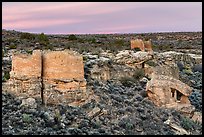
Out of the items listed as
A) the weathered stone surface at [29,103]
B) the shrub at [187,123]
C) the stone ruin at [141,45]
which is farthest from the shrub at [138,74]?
the stone ruin at [141,45]

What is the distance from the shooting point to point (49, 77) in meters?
12.8

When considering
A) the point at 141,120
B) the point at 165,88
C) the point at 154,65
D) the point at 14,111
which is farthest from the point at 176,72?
the point at 14,111

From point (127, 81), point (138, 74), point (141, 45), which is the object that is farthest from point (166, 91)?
point (141, 45)

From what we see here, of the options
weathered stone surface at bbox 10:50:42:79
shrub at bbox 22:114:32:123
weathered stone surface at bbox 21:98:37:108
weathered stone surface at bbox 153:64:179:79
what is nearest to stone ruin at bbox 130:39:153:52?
weathered stone surface at bbox 153:64:179:79

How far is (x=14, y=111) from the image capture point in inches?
459

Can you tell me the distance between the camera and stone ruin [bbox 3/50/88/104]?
41.0 feet

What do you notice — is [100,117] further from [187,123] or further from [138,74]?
[138,74]

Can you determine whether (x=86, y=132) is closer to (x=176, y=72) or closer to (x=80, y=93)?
(x=80, y=93)

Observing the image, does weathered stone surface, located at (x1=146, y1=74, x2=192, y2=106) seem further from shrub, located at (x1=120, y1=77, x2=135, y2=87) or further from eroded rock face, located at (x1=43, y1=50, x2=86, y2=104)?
eroded rock face, located at (x1=43, y1=50, x2=86, y2=104)

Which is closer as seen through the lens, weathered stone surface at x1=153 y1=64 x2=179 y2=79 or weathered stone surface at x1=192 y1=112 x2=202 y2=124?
weathered stone surface at x1=192 y1=112 x2=202 y2=124

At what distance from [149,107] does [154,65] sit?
3740mm

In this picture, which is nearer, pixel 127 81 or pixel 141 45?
pixel 127 81

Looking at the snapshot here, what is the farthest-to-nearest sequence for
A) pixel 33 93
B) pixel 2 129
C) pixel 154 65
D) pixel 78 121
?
pixel 154 65 → pixel 33 93 → pixel 78 121 → pixel 2 129

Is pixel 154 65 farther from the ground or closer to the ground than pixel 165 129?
farther from the ground
